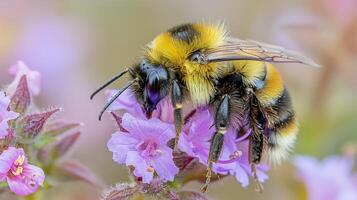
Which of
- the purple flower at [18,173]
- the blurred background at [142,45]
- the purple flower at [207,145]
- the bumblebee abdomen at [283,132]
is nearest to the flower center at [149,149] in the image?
the purple flower at [207,145]

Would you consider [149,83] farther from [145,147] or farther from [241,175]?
[241,175]

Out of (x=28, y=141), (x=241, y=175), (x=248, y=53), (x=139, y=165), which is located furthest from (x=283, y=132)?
(x=28, y=141)

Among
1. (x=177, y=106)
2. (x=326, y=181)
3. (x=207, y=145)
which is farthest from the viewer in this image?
(x=326, y=181)

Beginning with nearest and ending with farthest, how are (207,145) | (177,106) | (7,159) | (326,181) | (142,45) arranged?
(7,159) < (177,106) < (207,145) < (326,181) < (142,45)

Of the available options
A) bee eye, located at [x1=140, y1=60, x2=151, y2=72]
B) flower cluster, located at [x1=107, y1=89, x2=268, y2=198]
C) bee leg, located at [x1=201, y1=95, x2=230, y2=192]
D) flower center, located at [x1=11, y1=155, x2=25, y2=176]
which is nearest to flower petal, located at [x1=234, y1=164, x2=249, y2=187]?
flower cluster, located at [x1=107, y1=89, x2=268, y2=198]

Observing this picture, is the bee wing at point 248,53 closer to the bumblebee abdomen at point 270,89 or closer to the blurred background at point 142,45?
the bumblebee abdomen at point 270,89

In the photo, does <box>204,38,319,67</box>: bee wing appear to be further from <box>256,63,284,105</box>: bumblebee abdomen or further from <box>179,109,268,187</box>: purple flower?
<box>179,109,268,187</box>: purple flower
